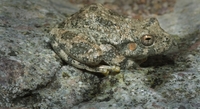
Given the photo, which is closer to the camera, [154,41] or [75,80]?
[75,80]

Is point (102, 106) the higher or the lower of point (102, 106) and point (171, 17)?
the lower

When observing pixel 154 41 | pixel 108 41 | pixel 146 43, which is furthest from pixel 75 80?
pixel 154 41

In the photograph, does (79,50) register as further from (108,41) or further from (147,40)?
(147,40)

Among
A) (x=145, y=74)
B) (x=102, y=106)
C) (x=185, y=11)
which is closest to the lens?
(x=102, y=106)

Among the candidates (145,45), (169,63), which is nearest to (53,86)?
(145,45)

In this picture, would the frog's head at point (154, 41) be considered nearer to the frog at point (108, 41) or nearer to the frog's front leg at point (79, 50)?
the frog at point (108, 41)

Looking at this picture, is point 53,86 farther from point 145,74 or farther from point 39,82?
point 145,74

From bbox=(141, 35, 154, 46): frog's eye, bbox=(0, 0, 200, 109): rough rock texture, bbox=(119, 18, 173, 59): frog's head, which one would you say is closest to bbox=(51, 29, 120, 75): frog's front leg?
bbox=(0, 0, 200, 109): rough rock texture
